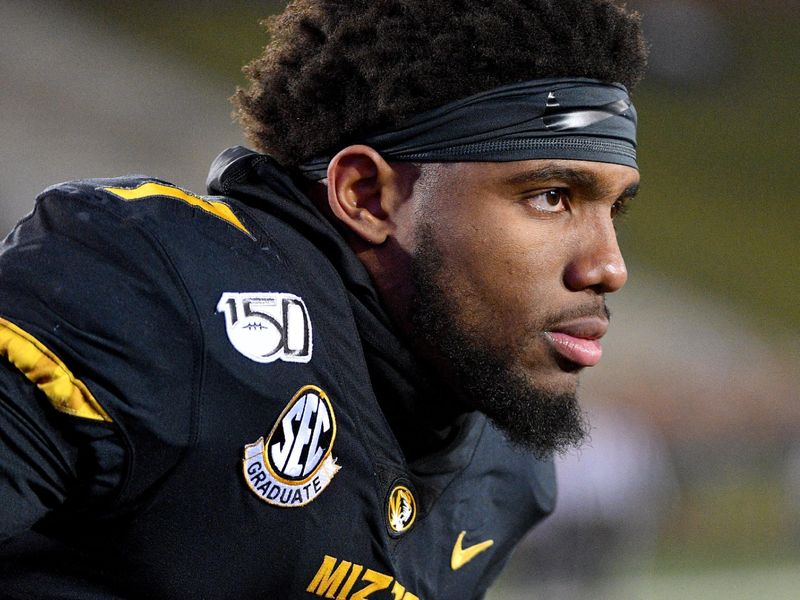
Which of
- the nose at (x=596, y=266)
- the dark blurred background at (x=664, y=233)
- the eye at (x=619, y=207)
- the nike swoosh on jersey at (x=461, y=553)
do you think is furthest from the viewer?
the dark blurred background at (x=664, y=233)

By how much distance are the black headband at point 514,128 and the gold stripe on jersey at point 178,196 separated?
12.2 inches

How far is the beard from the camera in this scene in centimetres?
184

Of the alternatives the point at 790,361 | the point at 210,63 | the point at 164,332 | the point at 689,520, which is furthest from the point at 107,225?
the point at 210,63

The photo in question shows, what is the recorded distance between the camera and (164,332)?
1476 millimetres

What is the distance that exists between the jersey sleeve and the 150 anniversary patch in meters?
0.12

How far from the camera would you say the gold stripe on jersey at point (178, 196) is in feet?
5.23

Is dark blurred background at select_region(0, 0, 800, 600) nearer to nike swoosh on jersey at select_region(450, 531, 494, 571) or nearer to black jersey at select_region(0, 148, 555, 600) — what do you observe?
nike swoosh on jersey at select_region(450, 531, 494, 571)

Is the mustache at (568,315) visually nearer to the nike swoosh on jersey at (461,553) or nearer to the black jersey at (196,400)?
the black jersey at (196,400)

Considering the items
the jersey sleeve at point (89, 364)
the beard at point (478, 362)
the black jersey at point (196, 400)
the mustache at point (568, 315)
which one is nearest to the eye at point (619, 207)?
the mustache at point (568, 315)

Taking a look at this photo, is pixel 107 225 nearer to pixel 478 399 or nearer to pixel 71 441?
pixel 71 441

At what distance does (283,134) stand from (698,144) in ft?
38.9

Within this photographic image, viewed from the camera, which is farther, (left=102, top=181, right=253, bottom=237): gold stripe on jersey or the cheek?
the cheek

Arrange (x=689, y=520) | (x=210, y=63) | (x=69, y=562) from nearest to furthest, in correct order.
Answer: (x=69, y=562), (x=689, y=520), (x=210, y=63)

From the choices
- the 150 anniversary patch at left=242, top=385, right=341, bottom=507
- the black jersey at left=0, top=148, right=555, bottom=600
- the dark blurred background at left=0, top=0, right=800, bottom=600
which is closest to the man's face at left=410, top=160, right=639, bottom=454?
the black jersey at left=0, top=148, right=555, bottom=600
